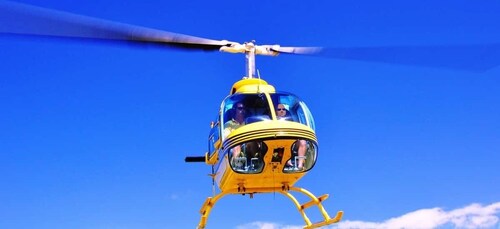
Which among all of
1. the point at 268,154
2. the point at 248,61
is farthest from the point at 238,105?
the point at 248,61

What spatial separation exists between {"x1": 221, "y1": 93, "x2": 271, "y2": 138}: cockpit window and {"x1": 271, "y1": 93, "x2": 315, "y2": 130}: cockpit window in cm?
33

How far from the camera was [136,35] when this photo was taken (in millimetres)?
15281

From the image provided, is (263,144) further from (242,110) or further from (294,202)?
(294,202)

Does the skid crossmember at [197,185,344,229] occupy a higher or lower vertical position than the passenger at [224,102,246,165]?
lower

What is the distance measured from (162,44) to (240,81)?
3507 mm

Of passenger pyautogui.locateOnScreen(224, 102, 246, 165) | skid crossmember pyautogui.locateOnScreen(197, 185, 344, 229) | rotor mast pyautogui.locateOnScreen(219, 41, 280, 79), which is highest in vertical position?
rotor mast pyautogui.locateOnScreen(219, 41, 280, 79)

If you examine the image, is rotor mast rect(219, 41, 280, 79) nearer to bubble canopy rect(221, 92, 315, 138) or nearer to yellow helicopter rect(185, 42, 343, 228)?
yellow helicopter rect(185, 42, 343, 228)

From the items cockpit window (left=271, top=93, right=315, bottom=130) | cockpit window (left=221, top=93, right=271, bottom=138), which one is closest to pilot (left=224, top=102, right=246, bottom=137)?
cockpit window (left=221, top=93, right=271, bottom=138)

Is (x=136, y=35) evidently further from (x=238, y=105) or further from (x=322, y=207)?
(x=322, y=207)

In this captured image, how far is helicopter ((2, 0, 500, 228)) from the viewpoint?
640 inches

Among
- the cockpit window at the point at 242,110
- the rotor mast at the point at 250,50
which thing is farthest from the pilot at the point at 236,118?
the rotor mast at the point at 250,50

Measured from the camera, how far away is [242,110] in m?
17.5

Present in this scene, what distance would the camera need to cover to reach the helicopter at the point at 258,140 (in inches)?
640

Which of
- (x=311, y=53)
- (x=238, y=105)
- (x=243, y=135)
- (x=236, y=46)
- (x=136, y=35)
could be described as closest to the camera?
(x=136, y=35)
